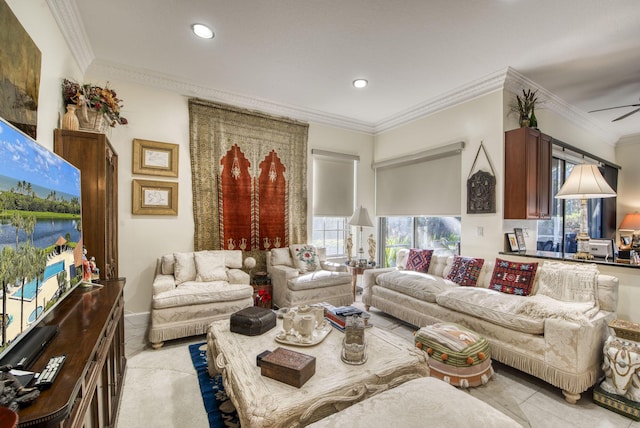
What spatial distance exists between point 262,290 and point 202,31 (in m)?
2.92

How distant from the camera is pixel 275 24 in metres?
2.46

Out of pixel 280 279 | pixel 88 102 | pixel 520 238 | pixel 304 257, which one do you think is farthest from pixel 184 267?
pixel 520 238

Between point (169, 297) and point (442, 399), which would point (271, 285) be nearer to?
point (169, 297)

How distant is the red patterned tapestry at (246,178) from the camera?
375cm

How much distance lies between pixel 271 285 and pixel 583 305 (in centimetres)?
323

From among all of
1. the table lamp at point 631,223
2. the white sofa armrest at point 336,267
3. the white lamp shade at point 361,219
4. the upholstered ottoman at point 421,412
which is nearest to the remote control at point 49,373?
the upholstered ottoman at point 421,412

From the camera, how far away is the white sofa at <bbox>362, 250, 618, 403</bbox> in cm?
200

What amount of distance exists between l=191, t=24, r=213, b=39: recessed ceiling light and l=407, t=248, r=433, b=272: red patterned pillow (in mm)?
3383

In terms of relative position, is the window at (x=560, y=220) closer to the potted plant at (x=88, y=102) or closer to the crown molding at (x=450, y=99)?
the crown molding at (x=450, y=99)

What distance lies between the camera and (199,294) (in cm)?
289

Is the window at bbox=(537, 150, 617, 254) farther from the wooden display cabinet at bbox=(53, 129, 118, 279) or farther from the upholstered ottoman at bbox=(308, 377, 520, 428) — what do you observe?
the wooden display cabinet at bbox=(53, 129, 118, 279)

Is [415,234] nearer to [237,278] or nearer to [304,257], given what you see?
[304,257]

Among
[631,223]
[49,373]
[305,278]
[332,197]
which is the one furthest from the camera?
[631,223]

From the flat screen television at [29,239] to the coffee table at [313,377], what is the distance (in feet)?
2.73
